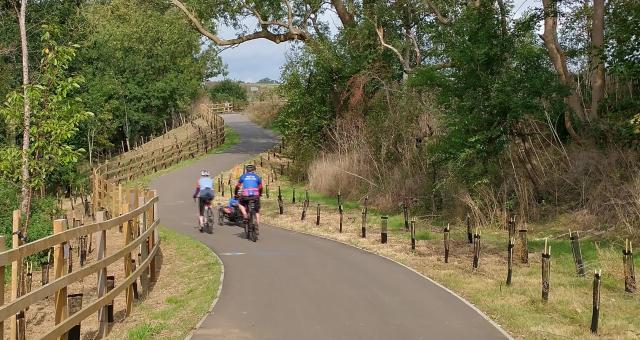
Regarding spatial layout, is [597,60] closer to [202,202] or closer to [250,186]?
[250,186]

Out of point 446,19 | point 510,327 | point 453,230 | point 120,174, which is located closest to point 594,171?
point 453,230

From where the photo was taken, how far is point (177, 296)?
11.1m

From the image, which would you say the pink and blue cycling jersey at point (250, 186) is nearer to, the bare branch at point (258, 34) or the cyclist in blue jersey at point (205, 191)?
the cyclist in blue jersey at point (205, 191)

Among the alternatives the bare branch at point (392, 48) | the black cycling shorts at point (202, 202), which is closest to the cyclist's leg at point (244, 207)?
the black cycling shorts at point (202, 202)

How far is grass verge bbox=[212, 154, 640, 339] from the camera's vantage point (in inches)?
351

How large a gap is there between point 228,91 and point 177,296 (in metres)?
93.2

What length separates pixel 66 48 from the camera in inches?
525

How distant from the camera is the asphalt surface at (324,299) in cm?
835

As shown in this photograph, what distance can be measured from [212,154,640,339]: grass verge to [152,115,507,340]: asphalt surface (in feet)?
1.72

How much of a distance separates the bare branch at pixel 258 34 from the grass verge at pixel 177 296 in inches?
758

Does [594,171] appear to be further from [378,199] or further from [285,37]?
[285,37]

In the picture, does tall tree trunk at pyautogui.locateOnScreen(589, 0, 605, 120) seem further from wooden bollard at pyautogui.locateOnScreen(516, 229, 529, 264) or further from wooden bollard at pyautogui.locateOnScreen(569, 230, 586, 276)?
wooden bollard at pyautogui.locateOnScreen(569, 230, 586, 276)

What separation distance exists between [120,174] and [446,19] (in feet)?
73.3

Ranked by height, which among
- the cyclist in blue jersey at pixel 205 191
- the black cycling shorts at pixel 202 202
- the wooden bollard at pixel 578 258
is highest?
the cyclist in blue jersey at pixel 205 191
